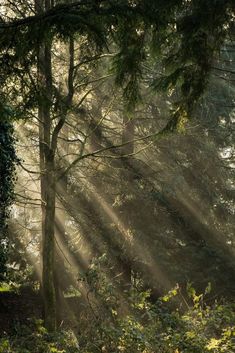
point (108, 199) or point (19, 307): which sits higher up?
point (108, 199)

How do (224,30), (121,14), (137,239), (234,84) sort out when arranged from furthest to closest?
1. (234,84)
2. (137,239)
3. (224,30)
4. (121,14)

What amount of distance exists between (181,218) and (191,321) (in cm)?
939

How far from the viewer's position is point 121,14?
5301 mm

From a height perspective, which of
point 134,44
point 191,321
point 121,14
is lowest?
point 191,321

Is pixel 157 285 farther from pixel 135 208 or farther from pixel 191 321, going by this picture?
pixel 191 321

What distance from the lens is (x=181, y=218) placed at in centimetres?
1603

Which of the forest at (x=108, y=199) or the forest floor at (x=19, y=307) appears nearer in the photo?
the forest at (x=108, y=199)

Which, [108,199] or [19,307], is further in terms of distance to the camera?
[108,199]

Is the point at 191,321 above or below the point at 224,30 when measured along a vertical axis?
below

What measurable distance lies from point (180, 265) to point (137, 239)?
5.87 feet

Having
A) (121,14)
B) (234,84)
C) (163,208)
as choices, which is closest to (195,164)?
(163,208)

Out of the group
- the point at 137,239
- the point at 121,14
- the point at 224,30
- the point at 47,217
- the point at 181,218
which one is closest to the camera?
the point at 121,14

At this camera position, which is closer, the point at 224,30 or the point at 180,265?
the point at 224,30

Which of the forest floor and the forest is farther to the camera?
the forest floor
